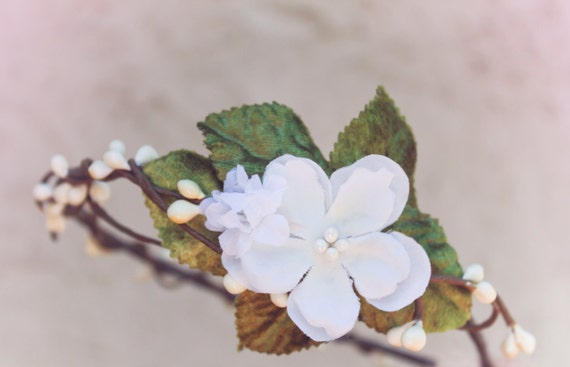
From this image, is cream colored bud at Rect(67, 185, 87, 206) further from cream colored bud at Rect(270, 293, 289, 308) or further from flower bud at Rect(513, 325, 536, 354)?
flower bud at Rect(513, 325, 536, 354)

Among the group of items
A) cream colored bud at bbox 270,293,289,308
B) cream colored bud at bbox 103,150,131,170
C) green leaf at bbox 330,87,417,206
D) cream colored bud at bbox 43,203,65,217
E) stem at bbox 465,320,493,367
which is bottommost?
cream colored bud at bbox 270,293,289,308

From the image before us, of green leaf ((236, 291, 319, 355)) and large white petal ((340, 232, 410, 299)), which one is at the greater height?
large white petal ((340, 232, 410, 299))

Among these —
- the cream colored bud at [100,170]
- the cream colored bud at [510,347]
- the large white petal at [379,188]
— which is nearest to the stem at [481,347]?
the cream colored bud at [510,347]

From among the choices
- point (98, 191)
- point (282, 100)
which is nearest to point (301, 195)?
point (98, 191)

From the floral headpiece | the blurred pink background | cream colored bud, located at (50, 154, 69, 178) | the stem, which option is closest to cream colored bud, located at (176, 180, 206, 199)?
the floral headpiece

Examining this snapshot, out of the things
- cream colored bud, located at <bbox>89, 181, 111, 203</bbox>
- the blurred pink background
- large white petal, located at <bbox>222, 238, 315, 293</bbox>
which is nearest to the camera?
large white petal, located at <bbox>222, 238, 315, 293</bbox>

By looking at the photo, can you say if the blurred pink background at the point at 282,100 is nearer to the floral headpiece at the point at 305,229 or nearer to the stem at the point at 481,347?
the stem at the point at 481,347

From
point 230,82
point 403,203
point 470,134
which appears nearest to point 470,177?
point 470,134

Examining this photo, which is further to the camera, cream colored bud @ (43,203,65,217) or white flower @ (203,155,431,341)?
cream colored bud @ (43,203,65,217)
